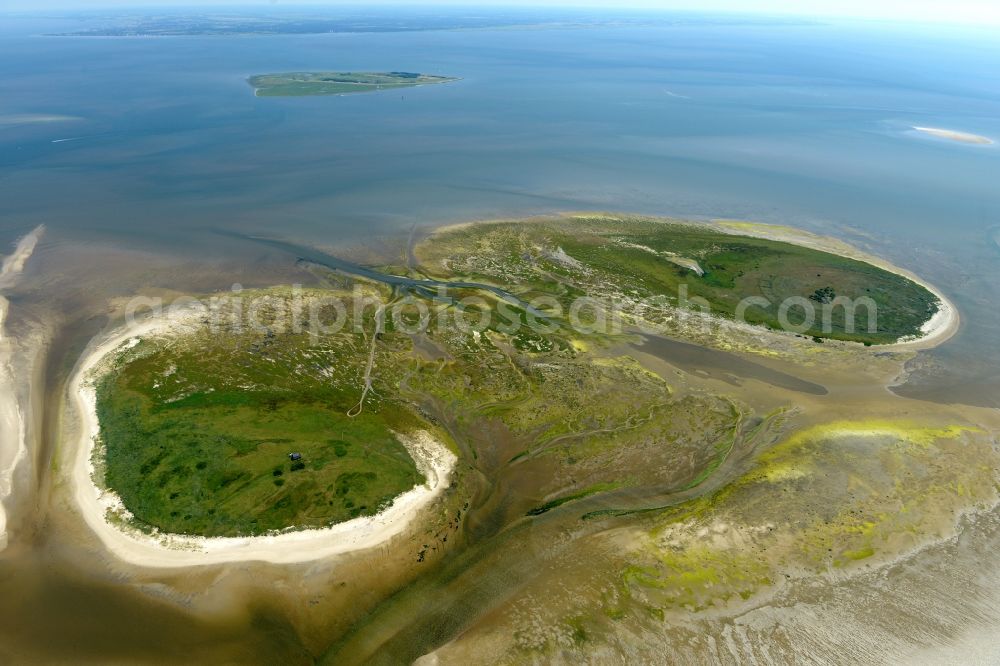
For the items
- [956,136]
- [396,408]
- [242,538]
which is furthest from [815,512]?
[956,136]

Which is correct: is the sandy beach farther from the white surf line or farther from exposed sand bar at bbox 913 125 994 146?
exposed sand bar at bbox 913 125 994 146

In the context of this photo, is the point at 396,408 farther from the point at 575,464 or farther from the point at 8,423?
the point at 8,423

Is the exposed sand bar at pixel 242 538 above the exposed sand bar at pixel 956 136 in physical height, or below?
below

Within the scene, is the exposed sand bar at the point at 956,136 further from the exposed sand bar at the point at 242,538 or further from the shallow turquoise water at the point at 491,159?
the exposed sand bar at the point at 242,538

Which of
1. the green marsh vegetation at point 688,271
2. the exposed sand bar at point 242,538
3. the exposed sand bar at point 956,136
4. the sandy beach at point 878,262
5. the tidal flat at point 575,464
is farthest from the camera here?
the exposed sand bar at point 956,136

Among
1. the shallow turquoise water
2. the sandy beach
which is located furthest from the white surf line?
the sandy beach

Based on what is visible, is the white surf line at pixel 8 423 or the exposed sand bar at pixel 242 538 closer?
the exposed sand bar at pixel 242 538

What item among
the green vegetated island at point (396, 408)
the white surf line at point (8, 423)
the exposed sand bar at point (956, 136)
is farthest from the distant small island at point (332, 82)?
the exposed sand bar at point (956, 136)

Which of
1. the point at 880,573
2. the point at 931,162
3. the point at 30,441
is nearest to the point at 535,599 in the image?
the point at 880,573
